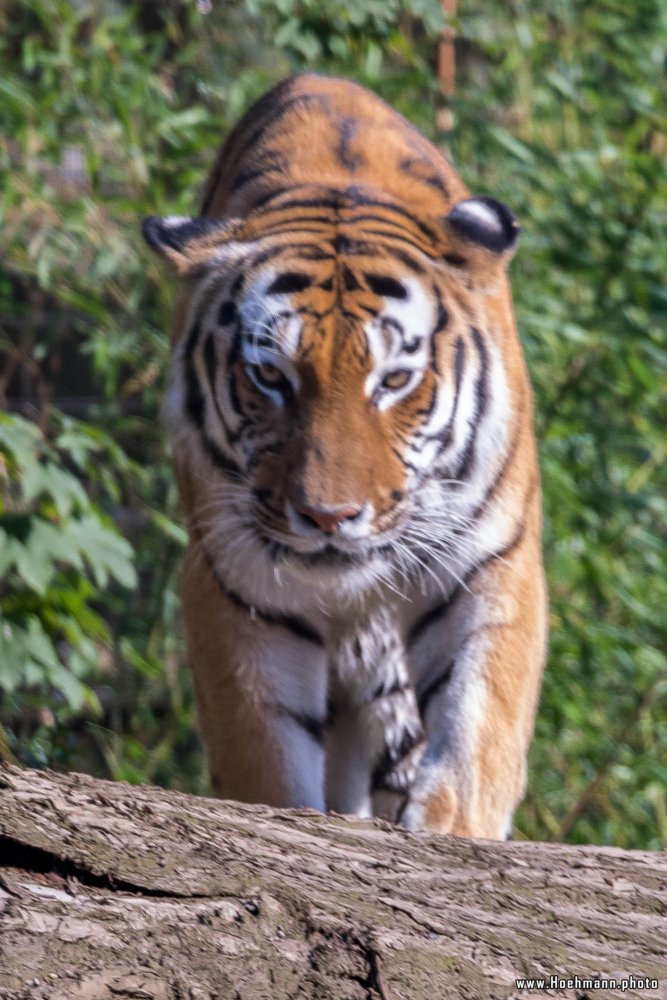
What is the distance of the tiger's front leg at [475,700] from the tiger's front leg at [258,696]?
0.19m

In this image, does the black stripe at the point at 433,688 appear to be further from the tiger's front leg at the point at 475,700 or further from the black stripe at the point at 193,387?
the black stripe at the point at 193,387

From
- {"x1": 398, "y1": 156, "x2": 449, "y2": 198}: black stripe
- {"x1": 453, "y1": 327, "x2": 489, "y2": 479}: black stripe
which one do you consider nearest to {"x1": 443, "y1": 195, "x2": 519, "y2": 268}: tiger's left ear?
{"x1": 453, "y1": 327, "x2": 489, "y2": 479}: black stripe

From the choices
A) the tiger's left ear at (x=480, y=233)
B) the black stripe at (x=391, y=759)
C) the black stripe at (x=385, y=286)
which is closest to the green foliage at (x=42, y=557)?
the black stripe at (x=391, y=759)

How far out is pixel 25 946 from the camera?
50.8 inches

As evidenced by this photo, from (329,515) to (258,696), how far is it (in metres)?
0.41

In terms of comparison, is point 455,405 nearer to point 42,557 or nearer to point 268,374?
point 268,374

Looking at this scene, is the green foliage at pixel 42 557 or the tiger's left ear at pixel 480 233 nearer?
the tiger's left ear at pixel 480 233

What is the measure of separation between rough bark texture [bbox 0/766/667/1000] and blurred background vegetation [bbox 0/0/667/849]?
1.92 metres

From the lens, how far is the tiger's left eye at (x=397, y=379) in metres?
2.35

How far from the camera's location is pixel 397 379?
237 centimetres

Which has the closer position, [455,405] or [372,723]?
[455,405]

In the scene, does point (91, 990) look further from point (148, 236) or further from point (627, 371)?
point (627, 371)

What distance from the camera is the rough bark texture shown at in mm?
1316

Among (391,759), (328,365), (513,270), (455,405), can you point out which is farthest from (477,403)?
(513,270)
